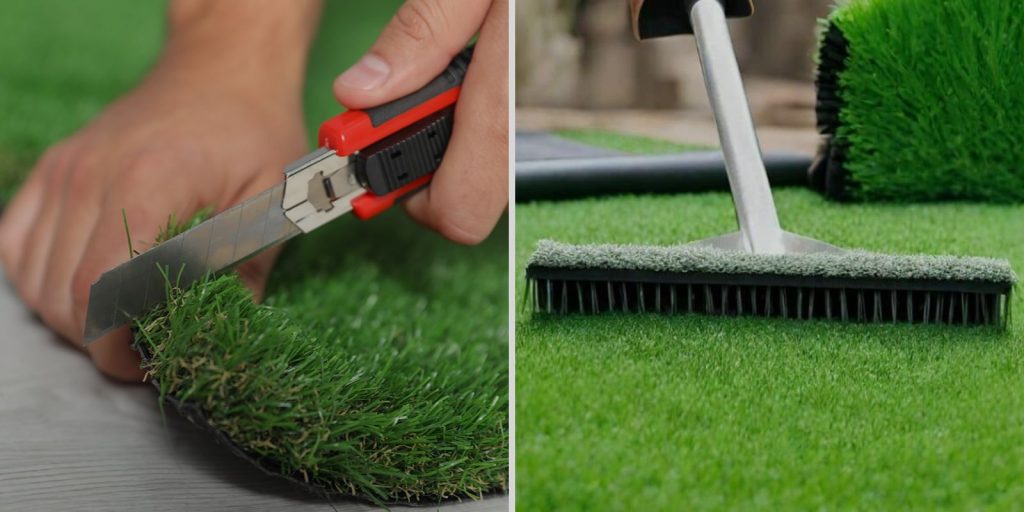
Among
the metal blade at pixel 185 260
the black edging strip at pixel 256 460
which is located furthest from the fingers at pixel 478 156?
the black edging strip at pixel 256 460

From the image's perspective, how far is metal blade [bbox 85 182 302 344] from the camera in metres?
0.89

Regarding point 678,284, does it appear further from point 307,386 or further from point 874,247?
point 307,386

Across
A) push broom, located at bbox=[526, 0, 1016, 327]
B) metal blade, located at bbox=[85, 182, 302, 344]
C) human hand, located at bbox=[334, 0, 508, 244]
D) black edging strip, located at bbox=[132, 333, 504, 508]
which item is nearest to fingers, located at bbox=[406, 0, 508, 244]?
human hand, located at bbox=[334, 0, 508, 244]

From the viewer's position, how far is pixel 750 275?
43.8 inches

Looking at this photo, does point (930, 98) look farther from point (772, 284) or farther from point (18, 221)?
point (18, 221)

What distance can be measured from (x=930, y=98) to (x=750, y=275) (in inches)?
20.1

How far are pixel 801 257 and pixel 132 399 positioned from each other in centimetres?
85

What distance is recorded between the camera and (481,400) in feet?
3.52

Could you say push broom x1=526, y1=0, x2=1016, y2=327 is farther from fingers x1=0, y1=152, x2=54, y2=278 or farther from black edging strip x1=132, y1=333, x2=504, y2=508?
fingers x1=0, y1=152, x2=54, y2=278

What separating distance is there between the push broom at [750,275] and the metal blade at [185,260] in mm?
351

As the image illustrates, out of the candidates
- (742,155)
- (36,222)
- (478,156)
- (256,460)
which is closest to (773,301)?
(742,155)

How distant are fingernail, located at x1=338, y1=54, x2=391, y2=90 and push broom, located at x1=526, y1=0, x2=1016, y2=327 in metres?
0.30

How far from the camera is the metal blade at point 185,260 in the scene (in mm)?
895

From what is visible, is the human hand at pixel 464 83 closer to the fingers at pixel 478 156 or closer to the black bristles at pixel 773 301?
the fingers at pixel 478 156
